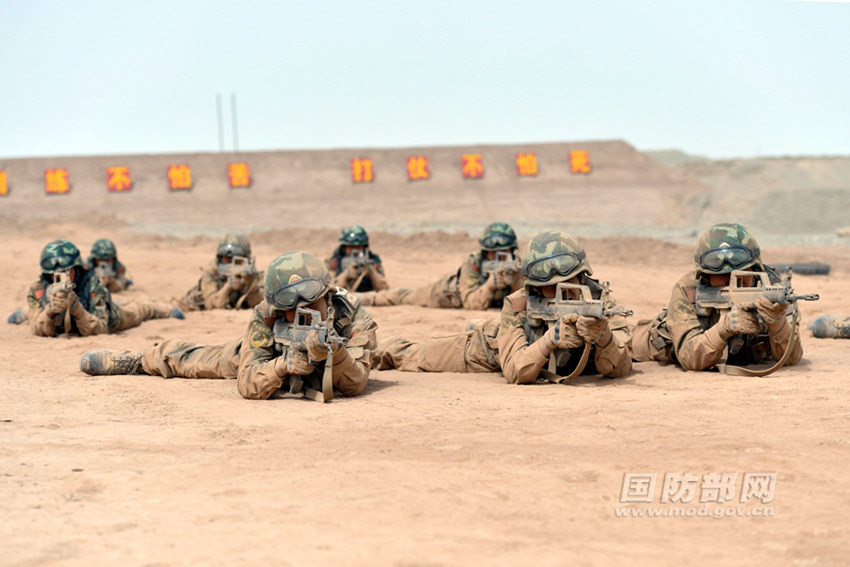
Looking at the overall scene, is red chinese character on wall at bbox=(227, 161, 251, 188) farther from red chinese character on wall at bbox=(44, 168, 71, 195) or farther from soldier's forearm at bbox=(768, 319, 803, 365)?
soldier's forearm at bbox=(768, 319, 803, 365)

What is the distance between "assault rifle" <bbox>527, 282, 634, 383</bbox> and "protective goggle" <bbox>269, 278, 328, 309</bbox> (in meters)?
1.72

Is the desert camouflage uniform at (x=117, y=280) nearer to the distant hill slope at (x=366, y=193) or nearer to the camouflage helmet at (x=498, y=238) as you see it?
the camouflage helmet at (x=498, y=238)

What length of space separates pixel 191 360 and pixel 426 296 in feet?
19.6

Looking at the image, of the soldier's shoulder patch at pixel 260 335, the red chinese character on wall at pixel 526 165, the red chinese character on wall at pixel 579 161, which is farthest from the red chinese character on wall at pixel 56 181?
the soldier's shoulder patch at pixel 260 335

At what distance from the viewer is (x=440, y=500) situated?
4566mm

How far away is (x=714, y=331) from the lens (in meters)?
7.55

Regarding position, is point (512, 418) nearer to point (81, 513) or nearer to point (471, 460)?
point (471, 460)

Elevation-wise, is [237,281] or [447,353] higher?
[237,281]

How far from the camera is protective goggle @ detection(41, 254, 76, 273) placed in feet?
36.9

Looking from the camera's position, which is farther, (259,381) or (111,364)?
(111,364)

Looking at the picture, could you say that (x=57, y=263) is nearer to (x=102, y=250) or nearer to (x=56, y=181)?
(x=102, y=250)

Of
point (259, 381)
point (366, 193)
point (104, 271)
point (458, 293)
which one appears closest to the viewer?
point (259, 381)

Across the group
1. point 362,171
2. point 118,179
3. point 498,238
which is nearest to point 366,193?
point 362,171

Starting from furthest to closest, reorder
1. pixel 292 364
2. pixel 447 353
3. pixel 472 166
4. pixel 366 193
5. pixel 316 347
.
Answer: pixel 472 166
pixel 366 193
pixel 447 353
pixel 292 364
pixel 316 347
